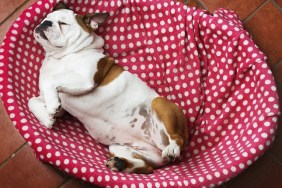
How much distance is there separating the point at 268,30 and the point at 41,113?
127cm

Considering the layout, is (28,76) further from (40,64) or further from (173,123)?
(173,123)

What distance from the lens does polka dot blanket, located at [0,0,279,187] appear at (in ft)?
5.19

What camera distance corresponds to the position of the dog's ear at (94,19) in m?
1.89

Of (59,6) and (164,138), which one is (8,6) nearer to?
(59,6)

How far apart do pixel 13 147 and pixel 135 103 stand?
707 millimetres

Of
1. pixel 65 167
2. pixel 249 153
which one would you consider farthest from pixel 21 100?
pixel 249 153

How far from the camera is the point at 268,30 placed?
221cm

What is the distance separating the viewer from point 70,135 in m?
1.83

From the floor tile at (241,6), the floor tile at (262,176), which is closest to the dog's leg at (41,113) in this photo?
the floor tile at (262,176)

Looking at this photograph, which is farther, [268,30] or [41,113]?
[268,30]

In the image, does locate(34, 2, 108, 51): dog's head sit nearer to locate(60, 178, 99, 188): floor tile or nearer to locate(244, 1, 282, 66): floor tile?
locate(60, 178, 99, 188): floor tile

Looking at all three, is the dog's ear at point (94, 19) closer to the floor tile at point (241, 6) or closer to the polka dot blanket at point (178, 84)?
the polka dot blanket at point (178, 84)

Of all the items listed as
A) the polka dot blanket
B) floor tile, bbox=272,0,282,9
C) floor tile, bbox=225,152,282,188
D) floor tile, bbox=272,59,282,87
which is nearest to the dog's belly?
the polka dot blanket

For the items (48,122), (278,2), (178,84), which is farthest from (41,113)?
(278,2)
